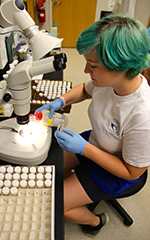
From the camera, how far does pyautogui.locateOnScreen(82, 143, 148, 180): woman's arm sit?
2.77ft

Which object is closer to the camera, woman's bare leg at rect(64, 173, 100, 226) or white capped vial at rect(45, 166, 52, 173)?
white capped vial at rect(45, 166, 52, 173)

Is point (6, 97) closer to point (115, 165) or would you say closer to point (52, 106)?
point (52, 106)

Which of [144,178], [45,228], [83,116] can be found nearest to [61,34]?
[83,116]

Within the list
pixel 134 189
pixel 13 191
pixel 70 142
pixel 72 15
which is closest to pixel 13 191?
pixel 13 191

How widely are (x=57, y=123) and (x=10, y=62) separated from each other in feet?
2.84

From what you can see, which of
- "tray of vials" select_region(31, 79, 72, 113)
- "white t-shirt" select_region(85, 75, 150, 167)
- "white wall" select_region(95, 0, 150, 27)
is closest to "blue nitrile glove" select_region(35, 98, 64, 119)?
"tray of vials" select_region(31, 79, 72, 113)

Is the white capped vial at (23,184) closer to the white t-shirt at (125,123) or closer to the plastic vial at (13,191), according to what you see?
the plastic vial at (13,191)

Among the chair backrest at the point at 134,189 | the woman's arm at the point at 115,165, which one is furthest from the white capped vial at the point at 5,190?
the chair backrest at the point at 134,189

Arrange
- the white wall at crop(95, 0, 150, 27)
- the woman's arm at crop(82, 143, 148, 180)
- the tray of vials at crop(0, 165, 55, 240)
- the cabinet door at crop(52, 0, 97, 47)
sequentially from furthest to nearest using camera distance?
the cabinet door at crop(52, 0, 97, 47) < the white wall at crop(95, 0, 150, 27) < the woman's arm at crop(82, 143, 148, 180) < the tray of vials at crop(0, 165, 55, 240)

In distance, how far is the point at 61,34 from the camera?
4.33m

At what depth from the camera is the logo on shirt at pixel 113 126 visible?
2.92ft

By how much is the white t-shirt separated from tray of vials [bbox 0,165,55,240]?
0.34m

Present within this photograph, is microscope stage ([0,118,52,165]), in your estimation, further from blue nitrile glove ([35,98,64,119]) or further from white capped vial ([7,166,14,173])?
blue nitrile glove ([35,98,64,119])

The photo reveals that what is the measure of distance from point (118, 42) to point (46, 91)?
2.68 ft
